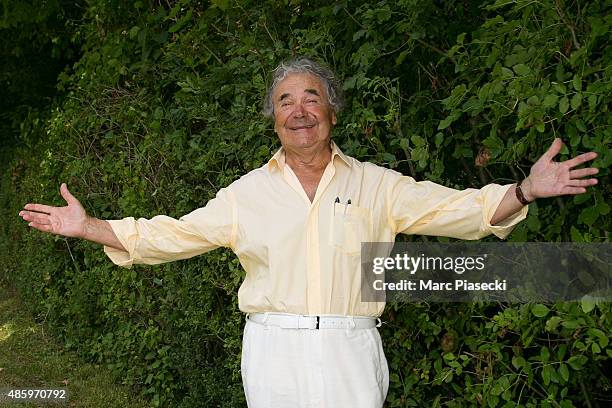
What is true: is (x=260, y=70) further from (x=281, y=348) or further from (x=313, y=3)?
(x=281, y=348)

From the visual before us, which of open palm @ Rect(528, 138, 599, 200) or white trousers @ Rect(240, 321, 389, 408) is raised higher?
open palm @ Rect(528, 138, 599, 200)

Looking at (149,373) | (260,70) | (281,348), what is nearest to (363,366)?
(281,348)

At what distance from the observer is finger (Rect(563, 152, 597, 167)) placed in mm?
2553

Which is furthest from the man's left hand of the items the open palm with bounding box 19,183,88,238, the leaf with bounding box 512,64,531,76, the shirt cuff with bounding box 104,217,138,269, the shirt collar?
the open palm with bounding box 19,183,88,238

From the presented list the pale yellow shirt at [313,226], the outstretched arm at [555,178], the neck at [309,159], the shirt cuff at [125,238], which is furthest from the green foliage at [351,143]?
the shirt cuff at [125,238]

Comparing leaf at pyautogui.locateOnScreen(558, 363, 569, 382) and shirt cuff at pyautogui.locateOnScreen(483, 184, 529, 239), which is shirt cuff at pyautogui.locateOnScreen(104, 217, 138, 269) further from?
leaf at pyautogui.locateOnScreen(558, 363, 569, 382)

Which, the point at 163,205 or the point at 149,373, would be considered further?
the point at 149,373

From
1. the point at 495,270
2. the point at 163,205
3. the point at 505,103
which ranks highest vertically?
the point at 163,205

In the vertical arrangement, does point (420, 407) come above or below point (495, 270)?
below

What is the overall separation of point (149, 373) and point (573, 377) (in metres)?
3.86

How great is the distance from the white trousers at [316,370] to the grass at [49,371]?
11.4ft

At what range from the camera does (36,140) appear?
33.7ft

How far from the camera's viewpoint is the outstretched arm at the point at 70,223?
10.3 feet

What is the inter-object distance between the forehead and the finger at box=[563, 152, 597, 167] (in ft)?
3.26
